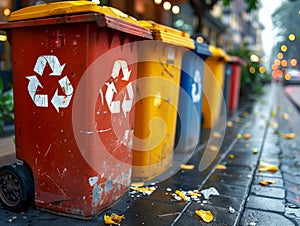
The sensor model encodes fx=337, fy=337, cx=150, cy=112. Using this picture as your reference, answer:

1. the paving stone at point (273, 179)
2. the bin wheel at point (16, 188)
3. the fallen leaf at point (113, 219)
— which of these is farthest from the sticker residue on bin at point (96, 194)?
the paving stone at point (273, 179)

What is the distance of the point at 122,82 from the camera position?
2.95 meters

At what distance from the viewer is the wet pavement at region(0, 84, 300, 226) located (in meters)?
2.80

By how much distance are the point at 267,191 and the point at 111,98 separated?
202cm

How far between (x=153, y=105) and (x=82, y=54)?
1.34 metres

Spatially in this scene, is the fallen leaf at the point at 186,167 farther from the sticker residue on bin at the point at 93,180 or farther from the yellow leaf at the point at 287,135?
the yellow leaf at the point at 287,135

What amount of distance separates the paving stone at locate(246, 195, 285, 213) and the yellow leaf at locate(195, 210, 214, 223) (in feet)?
1.60

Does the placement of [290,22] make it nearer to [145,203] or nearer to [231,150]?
[231,150]

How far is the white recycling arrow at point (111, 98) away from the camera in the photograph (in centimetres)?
273

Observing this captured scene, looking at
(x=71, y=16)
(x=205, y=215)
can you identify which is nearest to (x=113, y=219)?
(x=205, y=215)

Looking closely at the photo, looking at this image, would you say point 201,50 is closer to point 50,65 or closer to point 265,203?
point 265,203

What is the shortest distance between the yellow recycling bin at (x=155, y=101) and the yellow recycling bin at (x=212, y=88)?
2.75 meters

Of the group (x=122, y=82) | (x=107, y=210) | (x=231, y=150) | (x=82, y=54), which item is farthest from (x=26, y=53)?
(x=231, y=150)

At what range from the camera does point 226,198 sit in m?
3.33

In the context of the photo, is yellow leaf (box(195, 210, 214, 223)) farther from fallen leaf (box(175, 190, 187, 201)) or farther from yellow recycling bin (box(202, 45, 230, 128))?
yellow recycling bin (box(202, 45, 230, 128))
